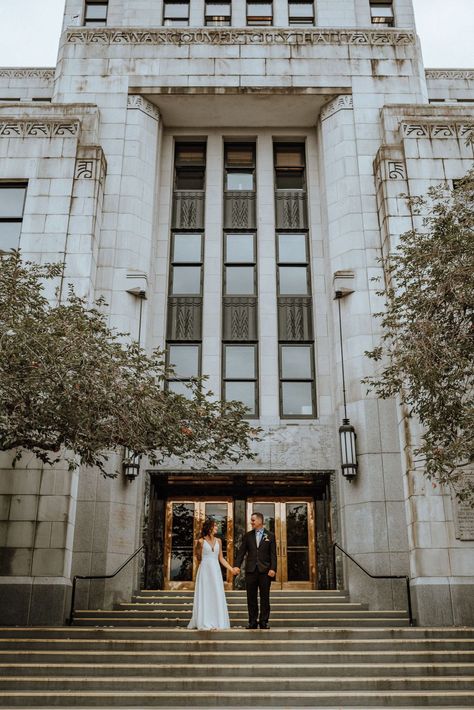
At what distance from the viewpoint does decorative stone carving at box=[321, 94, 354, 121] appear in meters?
20.2

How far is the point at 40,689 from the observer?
911cm

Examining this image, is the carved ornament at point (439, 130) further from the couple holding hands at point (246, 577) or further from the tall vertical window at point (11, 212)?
the couple holding hands at point (246, 577)

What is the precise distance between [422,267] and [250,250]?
28.6 ft

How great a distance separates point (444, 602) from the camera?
536 inches

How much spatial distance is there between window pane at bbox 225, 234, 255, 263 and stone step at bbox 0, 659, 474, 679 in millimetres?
12709

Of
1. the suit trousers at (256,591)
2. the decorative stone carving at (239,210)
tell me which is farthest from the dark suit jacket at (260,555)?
the decorative stone carving at (239,210)

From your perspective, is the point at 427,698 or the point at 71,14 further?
the point at 71,14

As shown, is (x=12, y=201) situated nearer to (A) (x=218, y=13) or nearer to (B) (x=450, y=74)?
(A) (x=218, y=13)

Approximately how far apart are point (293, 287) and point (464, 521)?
8.54 metres

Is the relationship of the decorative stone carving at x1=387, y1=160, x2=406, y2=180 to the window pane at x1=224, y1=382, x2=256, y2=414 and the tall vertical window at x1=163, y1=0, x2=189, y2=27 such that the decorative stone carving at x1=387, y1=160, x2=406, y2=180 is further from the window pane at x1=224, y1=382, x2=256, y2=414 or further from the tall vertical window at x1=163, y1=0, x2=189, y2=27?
the tall vertical window at x1=163, y1=0, x2=189, y2=27

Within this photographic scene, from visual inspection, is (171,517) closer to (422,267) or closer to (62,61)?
(422,267)

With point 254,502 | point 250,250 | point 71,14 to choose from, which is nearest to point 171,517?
point 254,502

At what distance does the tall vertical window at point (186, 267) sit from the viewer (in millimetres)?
18906

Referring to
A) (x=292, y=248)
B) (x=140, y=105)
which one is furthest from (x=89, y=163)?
(x=292, y=248)
